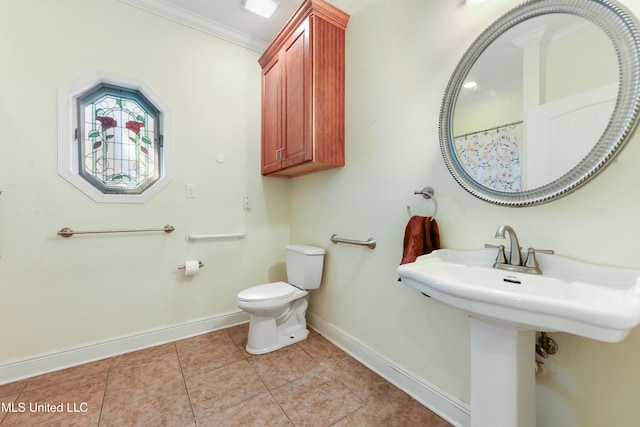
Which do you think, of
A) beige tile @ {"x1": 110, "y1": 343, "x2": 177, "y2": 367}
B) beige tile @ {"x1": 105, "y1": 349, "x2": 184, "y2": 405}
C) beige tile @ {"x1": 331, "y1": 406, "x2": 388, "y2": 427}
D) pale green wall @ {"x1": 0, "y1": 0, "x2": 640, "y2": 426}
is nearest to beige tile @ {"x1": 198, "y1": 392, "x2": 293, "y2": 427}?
beige tile @ {"x1": 331, "y1": 406, "x2": 388, "y2": 427}

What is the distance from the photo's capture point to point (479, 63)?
1.12 m

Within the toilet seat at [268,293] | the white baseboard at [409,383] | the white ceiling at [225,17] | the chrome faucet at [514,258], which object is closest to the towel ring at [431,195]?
the chrome faucet at [514,258]

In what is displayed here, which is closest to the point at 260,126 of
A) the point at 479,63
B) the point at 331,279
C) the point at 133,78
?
the point at 133,78

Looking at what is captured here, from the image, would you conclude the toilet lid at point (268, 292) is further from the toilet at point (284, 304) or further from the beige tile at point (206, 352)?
the beige tile at point (206, 352)

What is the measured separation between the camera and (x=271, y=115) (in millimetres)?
2205

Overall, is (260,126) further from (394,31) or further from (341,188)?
(394,31)

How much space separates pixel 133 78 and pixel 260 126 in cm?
99

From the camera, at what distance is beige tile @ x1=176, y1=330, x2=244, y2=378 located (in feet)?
5.49

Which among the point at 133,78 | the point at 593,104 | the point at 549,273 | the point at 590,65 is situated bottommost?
the point at 549,273

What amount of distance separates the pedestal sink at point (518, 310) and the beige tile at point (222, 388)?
1135 mm

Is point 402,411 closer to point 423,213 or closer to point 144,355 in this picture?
point 423,213

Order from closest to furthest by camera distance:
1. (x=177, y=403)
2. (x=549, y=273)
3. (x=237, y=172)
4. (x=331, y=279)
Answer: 1. (x=549, y=273)
2. (x=177, y=403)
3. (x=331, y=279)
4. (x=237, y=172)

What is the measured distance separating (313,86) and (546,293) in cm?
163

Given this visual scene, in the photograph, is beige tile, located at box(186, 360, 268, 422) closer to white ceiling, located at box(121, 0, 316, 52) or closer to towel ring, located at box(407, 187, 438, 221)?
towel ring, located at box(407, 187, 438, 221)
